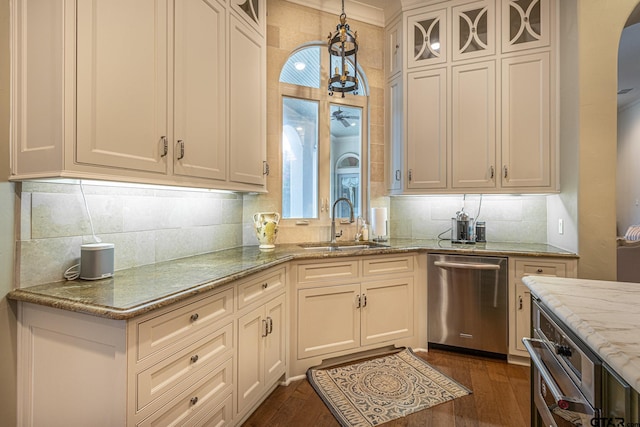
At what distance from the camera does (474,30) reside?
2.96 metres

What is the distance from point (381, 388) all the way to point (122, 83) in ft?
7.75

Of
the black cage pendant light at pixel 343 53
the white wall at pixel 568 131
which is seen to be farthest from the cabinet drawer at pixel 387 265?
the black cage pendant light at pixel 343 53

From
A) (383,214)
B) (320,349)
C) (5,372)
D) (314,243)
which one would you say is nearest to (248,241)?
(314,243)

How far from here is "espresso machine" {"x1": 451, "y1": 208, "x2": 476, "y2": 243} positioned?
313cm

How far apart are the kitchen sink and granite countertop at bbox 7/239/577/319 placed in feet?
1.15

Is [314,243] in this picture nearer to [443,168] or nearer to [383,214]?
[383,214]

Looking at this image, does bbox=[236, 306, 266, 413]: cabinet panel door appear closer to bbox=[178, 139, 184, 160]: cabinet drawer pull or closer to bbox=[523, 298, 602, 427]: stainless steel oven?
bbox=[178, 139, 184, 160]: cabinet drawer pull

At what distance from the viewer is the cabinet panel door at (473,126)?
114 inches

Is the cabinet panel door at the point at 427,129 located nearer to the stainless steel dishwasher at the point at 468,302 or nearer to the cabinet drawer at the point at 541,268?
the stainless steel dishwasher at the point at 468,302

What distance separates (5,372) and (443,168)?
3178 mm

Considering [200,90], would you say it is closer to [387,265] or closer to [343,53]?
[343,53]

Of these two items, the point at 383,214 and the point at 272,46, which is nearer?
the point at 272,46

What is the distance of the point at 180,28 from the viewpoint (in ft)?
5.80

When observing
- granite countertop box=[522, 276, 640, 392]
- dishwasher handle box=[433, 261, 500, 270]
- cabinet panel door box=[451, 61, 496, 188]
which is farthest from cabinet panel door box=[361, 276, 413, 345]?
granite countertop box=[522, 276, 640, 392]
